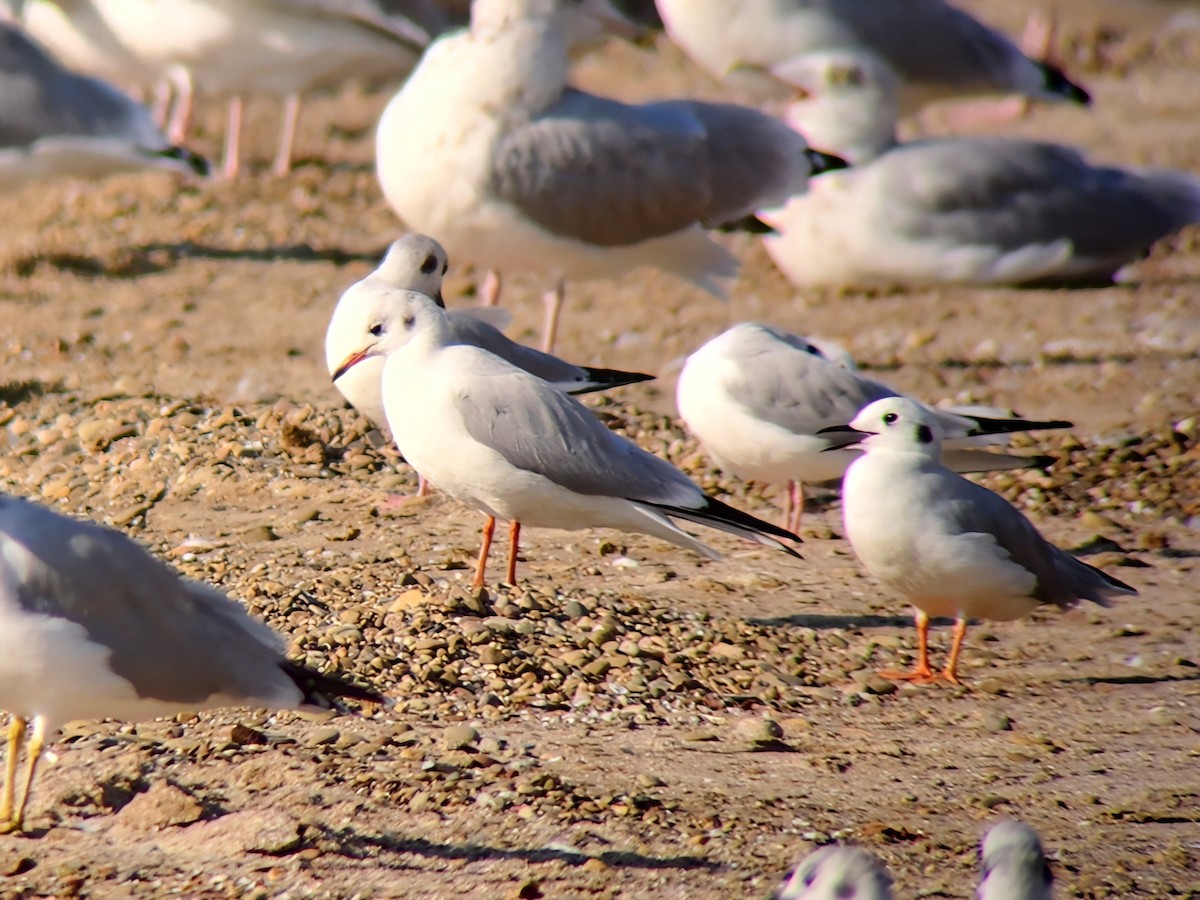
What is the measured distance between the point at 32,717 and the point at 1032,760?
228cm

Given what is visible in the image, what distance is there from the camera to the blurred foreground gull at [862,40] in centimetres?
955

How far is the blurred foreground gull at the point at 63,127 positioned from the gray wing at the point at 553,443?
15.6 ft

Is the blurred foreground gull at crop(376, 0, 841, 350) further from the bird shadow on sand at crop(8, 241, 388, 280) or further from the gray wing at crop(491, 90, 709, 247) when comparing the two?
the bird shadow on sand at crop(8, 241, 388, 280)

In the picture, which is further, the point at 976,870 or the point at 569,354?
the point at 569,354

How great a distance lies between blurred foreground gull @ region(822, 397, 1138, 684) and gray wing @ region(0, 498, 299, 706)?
5.47ft

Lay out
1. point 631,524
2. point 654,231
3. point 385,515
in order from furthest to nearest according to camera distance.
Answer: point 654,231 → point 385,515 → point 631,524

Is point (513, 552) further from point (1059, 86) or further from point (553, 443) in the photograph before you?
point (1059, 86)

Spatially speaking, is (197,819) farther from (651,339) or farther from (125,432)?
(651,339)

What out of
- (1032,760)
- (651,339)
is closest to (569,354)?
(651,339)

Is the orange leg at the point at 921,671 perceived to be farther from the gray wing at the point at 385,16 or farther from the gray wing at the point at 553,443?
the gray wing at the point at 385,16

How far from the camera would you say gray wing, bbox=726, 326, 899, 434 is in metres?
5.29

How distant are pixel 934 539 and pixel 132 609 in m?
2.04

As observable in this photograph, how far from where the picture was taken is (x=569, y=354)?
765cm

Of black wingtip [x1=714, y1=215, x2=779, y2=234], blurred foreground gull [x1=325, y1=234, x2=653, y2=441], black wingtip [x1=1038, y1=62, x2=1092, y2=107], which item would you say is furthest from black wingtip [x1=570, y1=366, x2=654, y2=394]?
black wingtip [x1=1038, y1=62, x2=1092, y2=107]
